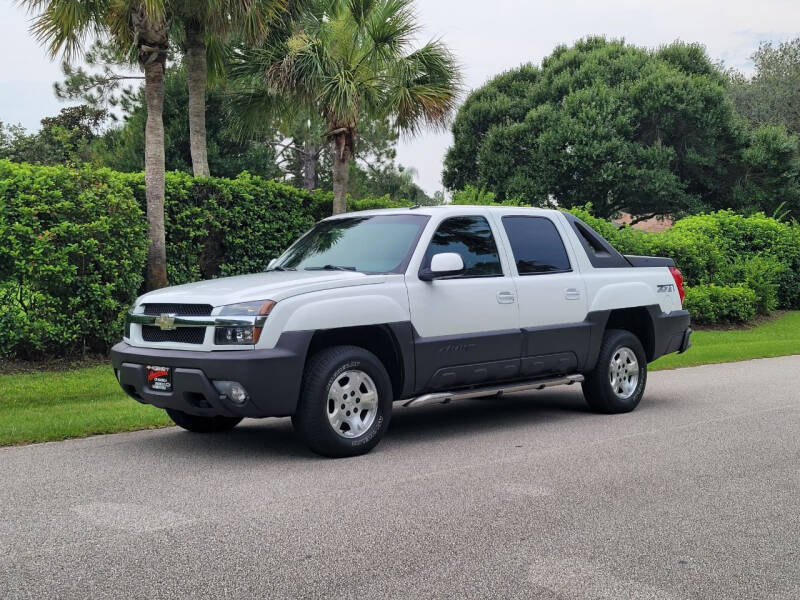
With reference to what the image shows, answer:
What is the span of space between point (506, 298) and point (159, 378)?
10.4 feet

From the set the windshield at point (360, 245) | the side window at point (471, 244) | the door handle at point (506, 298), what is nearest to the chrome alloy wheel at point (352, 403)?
the windshield at point (360, 245)

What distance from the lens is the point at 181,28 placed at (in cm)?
1911

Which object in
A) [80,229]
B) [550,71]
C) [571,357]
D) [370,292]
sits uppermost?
[550,71]

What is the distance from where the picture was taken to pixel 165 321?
703 centimetres

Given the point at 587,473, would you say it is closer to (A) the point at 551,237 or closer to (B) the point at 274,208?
(A) the point at 551,237

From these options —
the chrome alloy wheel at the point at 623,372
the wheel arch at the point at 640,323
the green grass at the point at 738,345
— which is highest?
the wheel arch at the point at 640,323

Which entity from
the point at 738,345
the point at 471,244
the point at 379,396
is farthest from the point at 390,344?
the point at 738,345

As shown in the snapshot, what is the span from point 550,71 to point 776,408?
1344 inches

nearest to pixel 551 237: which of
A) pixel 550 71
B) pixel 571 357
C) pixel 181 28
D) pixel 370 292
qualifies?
pixel 571 357

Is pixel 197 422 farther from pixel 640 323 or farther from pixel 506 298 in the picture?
pixel 640 323

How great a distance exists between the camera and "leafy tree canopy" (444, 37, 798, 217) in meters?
37.2

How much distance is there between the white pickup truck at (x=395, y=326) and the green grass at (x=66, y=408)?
0.84 metres

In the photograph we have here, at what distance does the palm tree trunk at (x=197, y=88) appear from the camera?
18.6 m

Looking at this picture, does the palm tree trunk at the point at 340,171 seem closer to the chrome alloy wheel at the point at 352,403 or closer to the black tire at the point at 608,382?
the black tire at the point at 608,382
